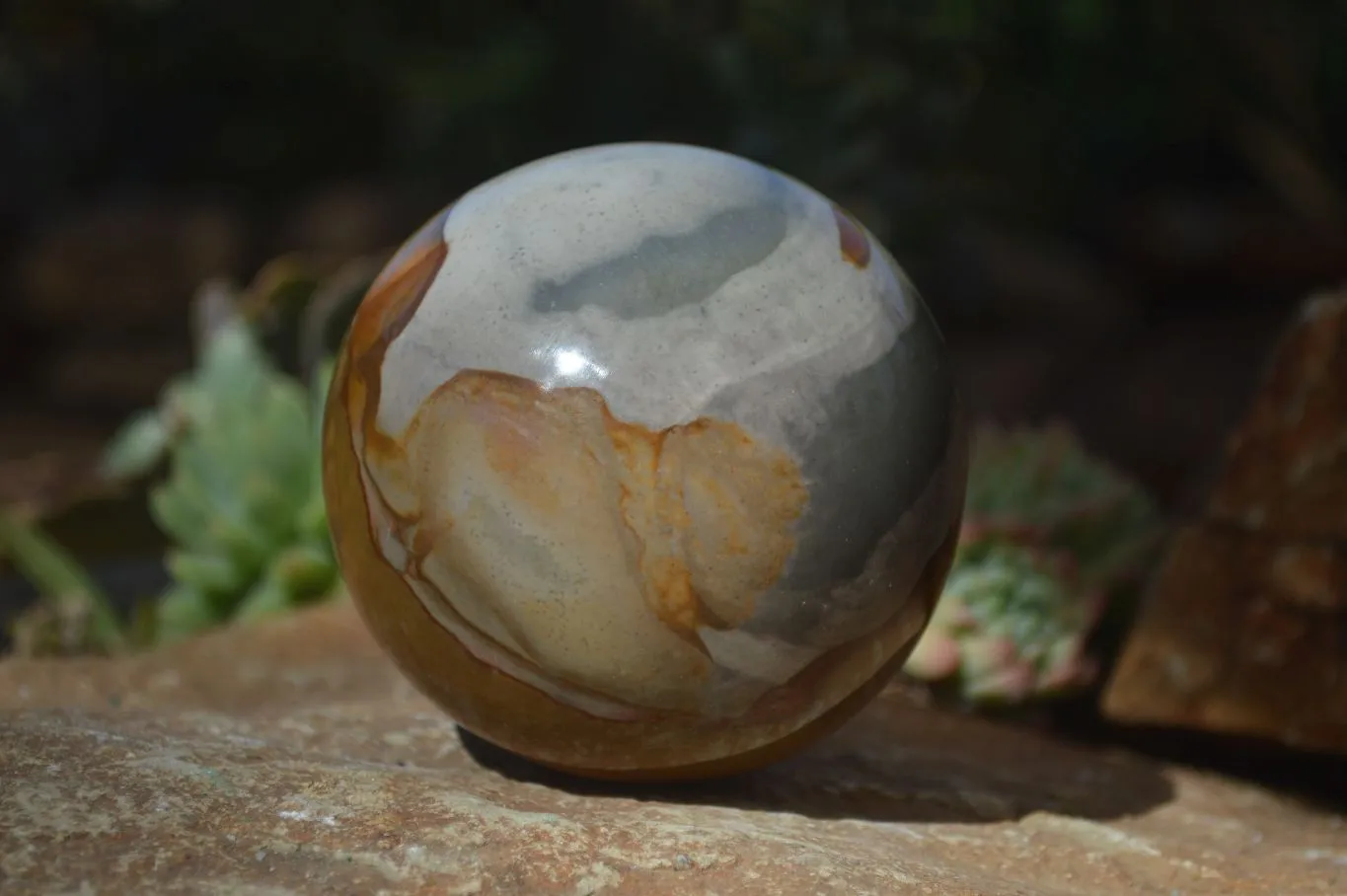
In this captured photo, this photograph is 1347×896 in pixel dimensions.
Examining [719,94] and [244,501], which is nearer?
[244,501]

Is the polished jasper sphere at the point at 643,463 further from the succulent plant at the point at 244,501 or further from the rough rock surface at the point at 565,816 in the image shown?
the succulent plant at the point at 244,501

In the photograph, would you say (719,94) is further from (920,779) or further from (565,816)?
(565,816)

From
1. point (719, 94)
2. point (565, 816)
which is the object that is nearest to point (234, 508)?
point (565, 816)

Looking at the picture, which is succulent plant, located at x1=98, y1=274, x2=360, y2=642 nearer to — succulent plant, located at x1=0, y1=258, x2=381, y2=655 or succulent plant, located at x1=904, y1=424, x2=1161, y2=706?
succulent plant, located at x1=0, y1=258, x2=381, y2=655

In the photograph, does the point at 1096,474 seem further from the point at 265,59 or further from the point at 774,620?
the point at 265,59

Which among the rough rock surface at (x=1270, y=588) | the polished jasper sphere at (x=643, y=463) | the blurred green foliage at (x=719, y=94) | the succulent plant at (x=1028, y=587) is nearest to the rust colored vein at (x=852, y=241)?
the polished jasper sphere at (x=643, y=463)
